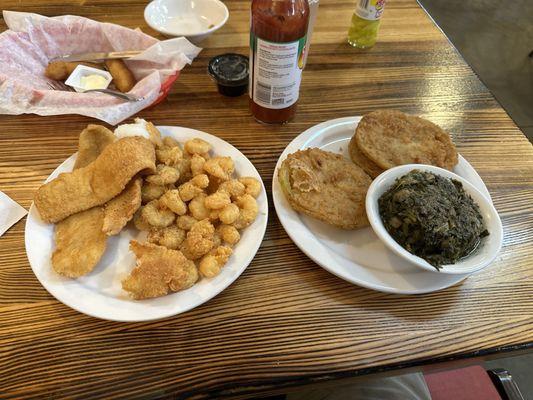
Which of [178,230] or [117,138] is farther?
[117,138]

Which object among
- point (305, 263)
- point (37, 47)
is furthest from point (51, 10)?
point (305, 263)

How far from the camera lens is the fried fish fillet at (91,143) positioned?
115cm

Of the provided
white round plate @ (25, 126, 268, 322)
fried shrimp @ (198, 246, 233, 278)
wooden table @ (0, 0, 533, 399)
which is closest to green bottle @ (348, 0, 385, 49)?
wooden table @ (0, 0, 533, 399)

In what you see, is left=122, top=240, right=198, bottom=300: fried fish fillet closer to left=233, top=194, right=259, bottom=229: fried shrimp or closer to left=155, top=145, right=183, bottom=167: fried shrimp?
left=233, top=194, right=259, bottom=229: fried shrimp

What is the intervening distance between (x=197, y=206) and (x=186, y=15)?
116 centimetres

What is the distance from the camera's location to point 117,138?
1172 mm

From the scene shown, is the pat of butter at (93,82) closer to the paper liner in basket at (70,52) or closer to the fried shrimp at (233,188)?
the paper liner in basket at (70,52)

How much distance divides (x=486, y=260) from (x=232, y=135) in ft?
2.90

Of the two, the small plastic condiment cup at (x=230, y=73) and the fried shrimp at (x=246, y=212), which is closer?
the fried shrimp at (x=246, y=212)

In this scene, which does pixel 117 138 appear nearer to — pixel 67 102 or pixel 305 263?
pixel 67 102

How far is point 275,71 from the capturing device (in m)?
1.18

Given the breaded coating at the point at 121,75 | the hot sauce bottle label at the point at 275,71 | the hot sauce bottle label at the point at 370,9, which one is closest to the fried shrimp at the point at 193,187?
the hot sauce bottle label at the point at 275,71

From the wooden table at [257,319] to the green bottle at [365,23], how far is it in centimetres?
54

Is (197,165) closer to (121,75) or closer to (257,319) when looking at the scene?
(257,319)
